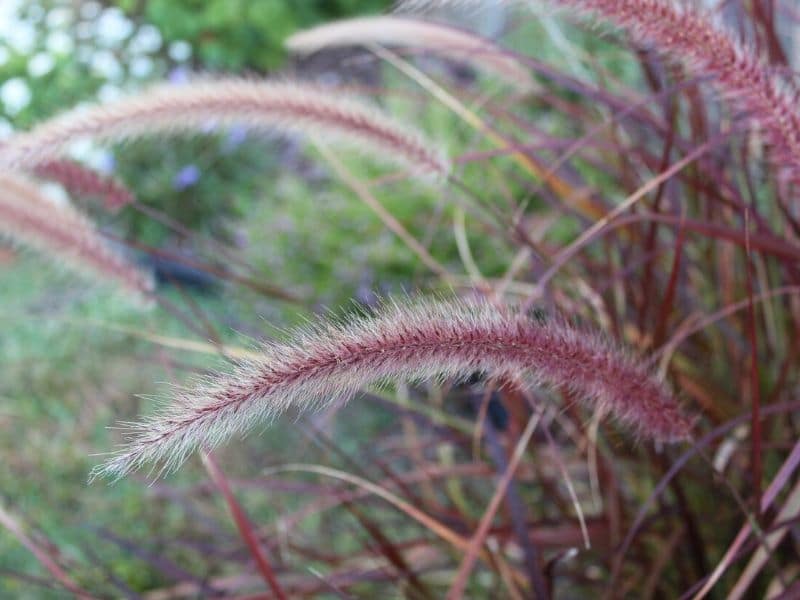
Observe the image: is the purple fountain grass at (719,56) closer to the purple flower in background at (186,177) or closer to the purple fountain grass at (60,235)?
the purple fountain grass at (60,235)

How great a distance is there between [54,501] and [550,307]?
1.63 m

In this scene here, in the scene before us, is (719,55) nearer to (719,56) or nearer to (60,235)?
(719,56)

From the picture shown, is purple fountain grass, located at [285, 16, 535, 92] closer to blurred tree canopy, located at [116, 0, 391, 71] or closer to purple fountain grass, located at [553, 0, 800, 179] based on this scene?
purple fountain grass, located at [553, 0, 800, 179]

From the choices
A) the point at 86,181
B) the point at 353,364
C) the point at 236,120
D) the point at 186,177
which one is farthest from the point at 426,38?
the point at 186,177

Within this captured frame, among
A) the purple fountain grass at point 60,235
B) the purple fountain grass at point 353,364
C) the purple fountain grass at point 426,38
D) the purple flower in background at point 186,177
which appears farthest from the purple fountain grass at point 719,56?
the purple flower in background at point 186,177

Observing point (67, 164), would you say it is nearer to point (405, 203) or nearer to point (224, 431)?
point (224, 431)

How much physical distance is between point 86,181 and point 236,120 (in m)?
0.27

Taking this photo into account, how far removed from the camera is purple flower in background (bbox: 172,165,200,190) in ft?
13.1

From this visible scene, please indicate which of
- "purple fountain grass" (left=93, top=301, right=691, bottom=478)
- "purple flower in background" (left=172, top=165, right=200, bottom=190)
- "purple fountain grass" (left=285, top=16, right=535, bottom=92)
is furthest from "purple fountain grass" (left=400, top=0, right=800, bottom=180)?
"purple flower in background" (left=172, top=165, right=200, bottom=190)

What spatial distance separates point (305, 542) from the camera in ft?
6.27

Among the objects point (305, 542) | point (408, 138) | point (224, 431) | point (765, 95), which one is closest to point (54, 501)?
point (305, 542)

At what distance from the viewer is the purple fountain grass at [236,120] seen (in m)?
1.01

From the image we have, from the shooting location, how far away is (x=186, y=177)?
398cm

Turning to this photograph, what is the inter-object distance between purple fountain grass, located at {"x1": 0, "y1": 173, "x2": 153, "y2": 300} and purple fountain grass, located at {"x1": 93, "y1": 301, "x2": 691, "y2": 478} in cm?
60
